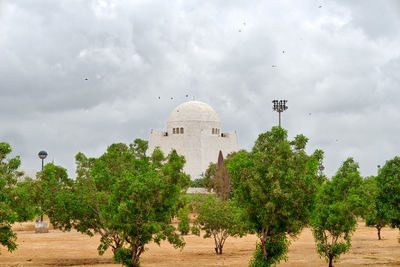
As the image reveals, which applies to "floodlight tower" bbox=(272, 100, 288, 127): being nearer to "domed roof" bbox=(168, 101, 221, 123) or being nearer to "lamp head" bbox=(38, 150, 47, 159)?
"lamp head" bbox=(38, 150, 47, 159)

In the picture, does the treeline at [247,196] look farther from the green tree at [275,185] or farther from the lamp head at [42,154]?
the lamp head at [42,154]

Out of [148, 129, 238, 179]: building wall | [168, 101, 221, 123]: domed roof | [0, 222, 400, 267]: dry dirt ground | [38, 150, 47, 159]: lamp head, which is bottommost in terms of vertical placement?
[0, 222, 400, 267]: dry dirt ground

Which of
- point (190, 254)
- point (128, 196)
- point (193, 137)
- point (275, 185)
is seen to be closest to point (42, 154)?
point (190, 254)

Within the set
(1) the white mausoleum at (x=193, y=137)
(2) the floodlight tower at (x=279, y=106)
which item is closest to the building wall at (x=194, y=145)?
(1) the white mausoleum at (x=193, y=137)

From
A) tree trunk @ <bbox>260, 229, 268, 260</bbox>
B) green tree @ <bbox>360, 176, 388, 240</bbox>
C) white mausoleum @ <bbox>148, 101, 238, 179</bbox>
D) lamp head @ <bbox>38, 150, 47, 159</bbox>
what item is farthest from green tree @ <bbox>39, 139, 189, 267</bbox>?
white mausoleum @ <bbox>148, 101, 238, 179</bbox>

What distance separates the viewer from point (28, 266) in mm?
26609

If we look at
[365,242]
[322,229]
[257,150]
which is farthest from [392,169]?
[365,242]

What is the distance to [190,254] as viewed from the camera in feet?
107

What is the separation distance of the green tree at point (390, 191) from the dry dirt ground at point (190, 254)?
383cm

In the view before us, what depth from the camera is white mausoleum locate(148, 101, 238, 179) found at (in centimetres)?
11188

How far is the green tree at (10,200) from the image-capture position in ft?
63.5

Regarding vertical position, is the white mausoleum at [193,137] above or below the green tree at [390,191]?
above

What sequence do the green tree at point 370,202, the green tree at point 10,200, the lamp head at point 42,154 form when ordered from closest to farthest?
the green tree at point 10,200 → the green tree at point 370,202 → the lamp head at point 42,154

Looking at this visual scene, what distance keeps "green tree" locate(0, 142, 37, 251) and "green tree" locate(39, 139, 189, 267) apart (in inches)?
123
